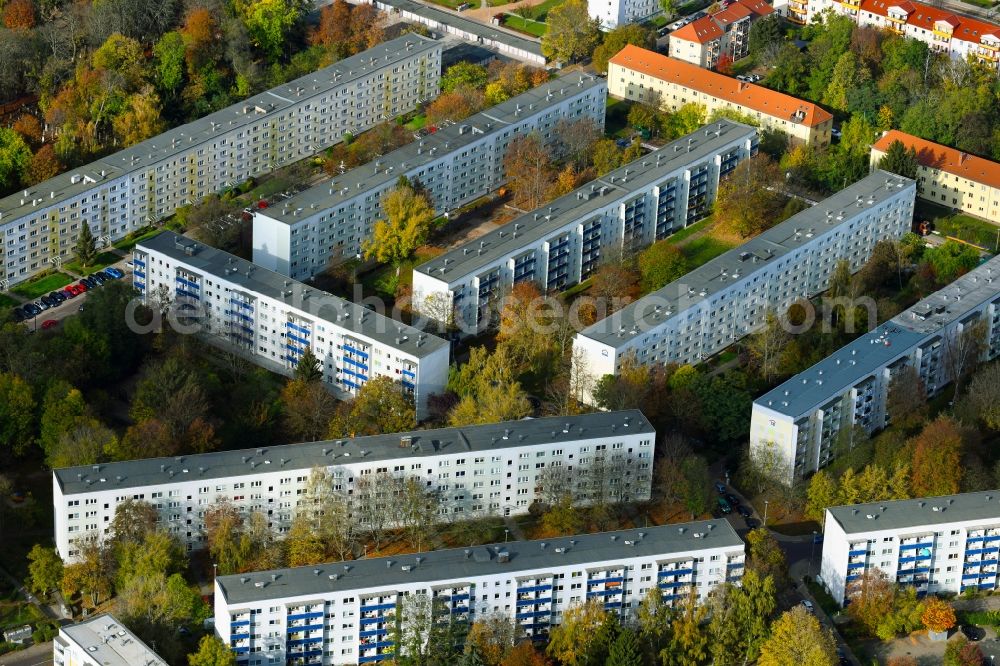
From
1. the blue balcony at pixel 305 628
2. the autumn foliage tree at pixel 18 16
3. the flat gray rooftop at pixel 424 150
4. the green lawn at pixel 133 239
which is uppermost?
the autumn foliage tree at pixel 18 16

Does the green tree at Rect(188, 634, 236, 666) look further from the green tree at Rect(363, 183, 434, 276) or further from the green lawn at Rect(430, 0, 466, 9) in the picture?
the green lawn at Rect(430, 0, 466, 9)

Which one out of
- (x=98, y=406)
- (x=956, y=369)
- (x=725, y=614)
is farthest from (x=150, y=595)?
(x=956, y=369)

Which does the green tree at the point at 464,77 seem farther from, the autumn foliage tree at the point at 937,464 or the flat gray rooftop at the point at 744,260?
the autumn foliage tree at the point at 937,464

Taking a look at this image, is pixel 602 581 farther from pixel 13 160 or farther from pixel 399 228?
pixel 13 160

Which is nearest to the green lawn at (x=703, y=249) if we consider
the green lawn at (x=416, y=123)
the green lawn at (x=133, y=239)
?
the green lawn at (x=416, y=123)

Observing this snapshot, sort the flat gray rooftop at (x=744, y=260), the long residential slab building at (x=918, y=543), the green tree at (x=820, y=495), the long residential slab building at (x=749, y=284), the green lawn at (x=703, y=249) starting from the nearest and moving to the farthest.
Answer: the long residential slab building at (x=918, y=543) < the green tree at (x=820, y=495) < the long residential slab building at (x=749, y=284) < the flat gray rooftop at (x=744, y=260) < the green lawn at (x=703, y=249)

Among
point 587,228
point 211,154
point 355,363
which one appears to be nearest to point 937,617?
point 355,363

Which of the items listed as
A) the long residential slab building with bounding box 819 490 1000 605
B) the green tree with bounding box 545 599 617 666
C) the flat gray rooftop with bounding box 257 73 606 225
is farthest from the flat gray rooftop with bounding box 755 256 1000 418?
the flat gray rooftop with bounding box 257 73 606 225

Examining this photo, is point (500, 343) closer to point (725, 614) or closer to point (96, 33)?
point (725, 614)
